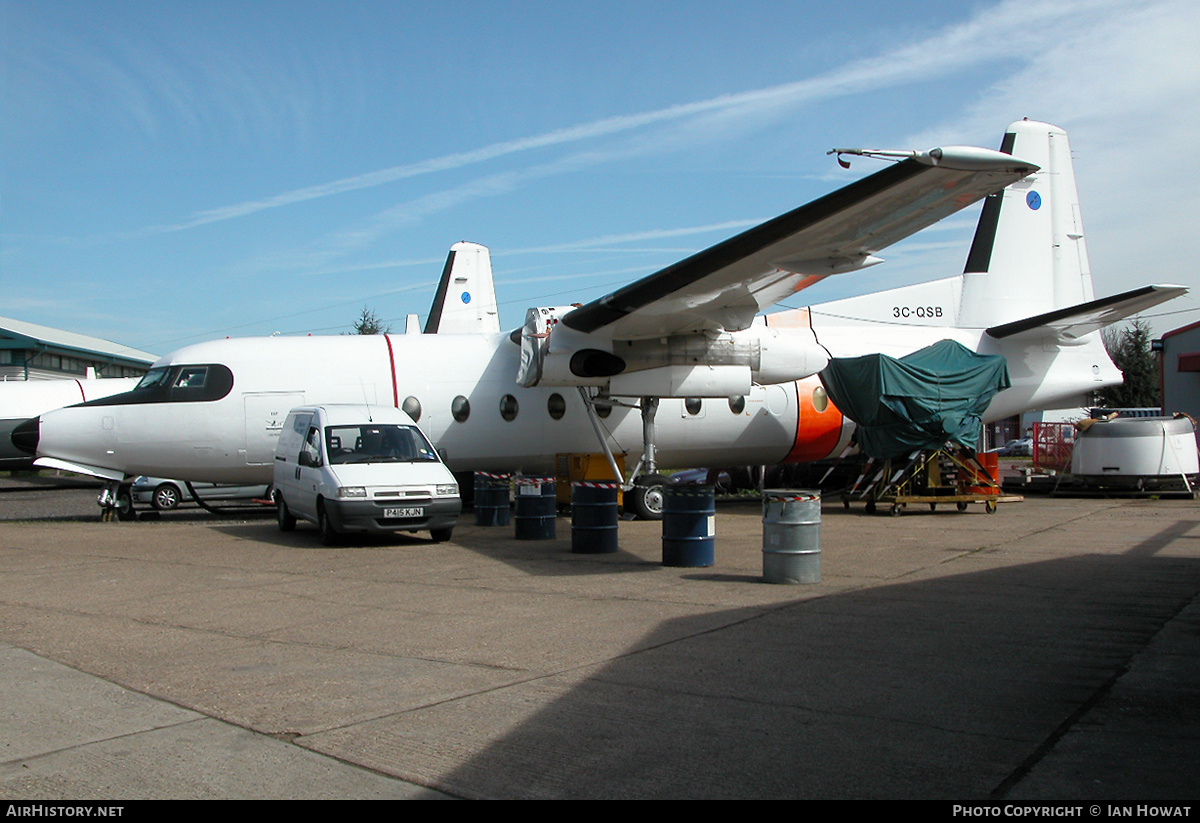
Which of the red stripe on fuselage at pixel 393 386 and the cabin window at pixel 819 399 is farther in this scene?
the cabin window at pixel 819 399

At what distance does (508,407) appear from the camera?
16906 mm

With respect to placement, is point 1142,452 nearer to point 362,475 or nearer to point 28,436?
point 362,475

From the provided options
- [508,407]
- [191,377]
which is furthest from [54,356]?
[508,407]

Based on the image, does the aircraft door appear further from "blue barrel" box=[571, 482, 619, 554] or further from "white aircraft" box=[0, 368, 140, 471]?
"white aircraft" box=[0, 368, 140, 471]

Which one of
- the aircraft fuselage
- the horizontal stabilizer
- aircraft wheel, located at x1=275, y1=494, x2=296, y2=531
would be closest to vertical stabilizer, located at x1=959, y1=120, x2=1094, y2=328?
the horizontal stabilizer

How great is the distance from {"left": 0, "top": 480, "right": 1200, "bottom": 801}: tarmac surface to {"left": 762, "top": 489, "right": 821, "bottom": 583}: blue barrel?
20 centimetres

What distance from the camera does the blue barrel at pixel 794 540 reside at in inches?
370

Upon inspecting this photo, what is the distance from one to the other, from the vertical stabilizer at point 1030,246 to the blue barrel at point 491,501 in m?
11.0

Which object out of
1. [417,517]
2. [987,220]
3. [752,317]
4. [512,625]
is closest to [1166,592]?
[512,625]

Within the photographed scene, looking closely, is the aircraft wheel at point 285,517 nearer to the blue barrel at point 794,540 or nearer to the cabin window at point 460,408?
the cabin window at point 460,408

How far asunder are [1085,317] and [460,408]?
39.3 ft

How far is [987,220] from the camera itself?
20.4 metres

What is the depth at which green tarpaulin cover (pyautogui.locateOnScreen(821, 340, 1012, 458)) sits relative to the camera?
57.7ft

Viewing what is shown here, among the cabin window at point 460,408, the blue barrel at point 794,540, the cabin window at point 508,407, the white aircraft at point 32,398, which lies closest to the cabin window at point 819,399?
the cabin window at point 508,407
